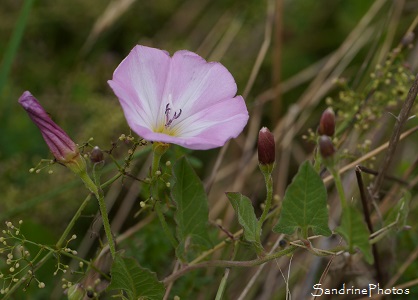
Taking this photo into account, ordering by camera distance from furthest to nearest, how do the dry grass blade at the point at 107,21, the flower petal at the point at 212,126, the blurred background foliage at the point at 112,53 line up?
the dry grass blade at the point at 107,21
the blurred background foliage at the point at 112,53
the flower petal at the point at 212,126

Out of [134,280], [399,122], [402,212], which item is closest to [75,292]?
[134,280]

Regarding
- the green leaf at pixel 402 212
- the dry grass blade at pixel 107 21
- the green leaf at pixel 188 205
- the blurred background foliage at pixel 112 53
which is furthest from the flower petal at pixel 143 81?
the dry grass blade at pixel 107 21

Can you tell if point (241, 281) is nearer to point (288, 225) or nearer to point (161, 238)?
point (161, 238)

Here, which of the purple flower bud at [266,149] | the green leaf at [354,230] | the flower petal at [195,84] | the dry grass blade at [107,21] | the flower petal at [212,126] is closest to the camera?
the green leaf at [354,230]

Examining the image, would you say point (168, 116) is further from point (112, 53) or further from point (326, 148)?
point (112, 53)

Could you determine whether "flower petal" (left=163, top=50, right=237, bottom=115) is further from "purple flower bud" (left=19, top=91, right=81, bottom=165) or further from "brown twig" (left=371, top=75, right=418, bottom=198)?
"brown twig" (left=371, top=75, right=418, bottom=198)

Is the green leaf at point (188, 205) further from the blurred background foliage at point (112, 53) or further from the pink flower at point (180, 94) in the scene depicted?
the blurred background foliage at point (112, 53)

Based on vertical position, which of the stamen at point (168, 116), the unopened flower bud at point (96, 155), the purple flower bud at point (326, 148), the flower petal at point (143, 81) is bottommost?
the purple flower bud at point (326, 148)

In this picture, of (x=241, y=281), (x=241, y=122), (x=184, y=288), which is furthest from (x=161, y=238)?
(x=241, y=122)
